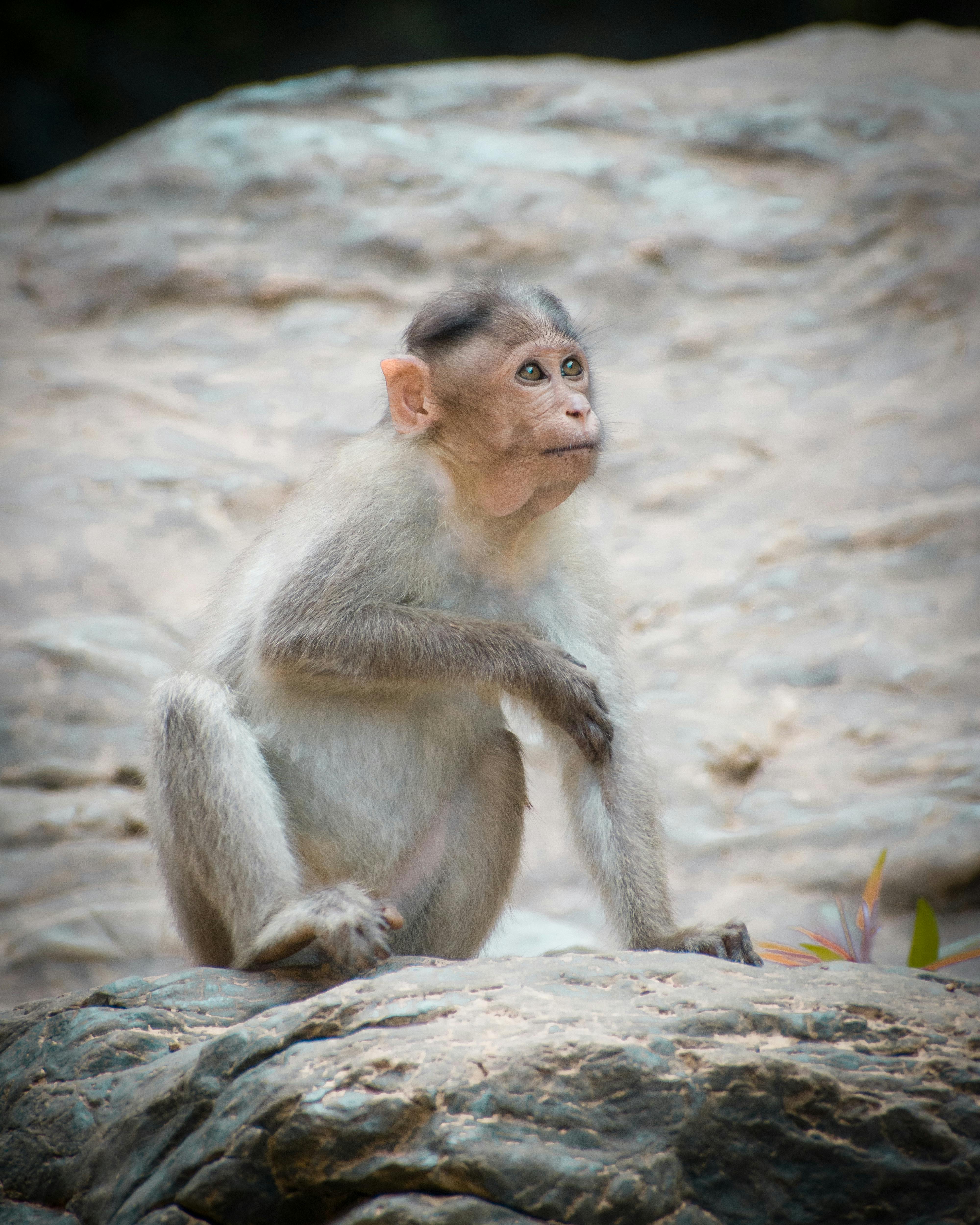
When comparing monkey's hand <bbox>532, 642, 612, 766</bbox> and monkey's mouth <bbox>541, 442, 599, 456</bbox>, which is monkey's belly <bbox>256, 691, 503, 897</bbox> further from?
monkey's mouth <bbox>541, 442, 599, 456</bbox>

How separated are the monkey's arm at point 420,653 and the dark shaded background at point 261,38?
12237 millimetres

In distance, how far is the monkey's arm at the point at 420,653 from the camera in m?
4.16

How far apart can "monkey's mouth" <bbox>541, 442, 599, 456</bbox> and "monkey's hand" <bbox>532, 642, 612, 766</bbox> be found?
68 centimetres

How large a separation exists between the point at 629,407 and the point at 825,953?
5678 millimetres

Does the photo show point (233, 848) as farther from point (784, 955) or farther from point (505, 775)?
point (784, 955)

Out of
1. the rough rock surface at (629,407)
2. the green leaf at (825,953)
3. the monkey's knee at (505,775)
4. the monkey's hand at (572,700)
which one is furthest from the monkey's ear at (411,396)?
the rough rock surface at (629,407)

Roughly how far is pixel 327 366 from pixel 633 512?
2.97m

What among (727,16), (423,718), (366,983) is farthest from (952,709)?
(727,16)

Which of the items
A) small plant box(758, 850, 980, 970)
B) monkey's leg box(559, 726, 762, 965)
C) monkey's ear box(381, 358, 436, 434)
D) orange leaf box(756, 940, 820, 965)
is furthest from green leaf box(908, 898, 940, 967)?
monkey's ear box(381, 358, 436, 434)

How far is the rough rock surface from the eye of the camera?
6.96 m

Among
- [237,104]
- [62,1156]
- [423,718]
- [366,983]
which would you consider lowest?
[62,1156]

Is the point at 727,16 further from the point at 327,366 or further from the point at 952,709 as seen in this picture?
the point at 952,709

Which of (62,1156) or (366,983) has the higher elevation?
(366,983)

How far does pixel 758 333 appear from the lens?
10.4 meters
